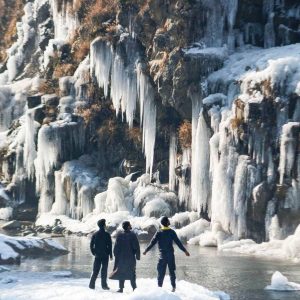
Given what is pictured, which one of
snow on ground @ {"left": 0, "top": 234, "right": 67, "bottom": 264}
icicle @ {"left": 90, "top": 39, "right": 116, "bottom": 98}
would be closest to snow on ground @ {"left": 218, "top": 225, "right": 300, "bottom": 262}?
snow on ground @ {"left": 0, "top": 234, "right": 67, "bottom": 264}

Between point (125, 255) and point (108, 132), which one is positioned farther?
point (108, 132)

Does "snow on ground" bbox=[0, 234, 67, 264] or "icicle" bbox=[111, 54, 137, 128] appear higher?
"icicle" bbox=[111, 54, 137, 128]

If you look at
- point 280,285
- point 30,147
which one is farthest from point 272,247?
point 30,147

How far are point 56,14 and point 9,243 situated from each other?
118 ft

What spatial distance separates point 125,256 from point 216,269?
8.09 m

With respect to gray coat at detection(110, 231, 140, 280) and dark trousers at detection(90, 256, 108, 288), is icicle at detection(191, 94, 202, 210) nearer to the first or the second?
dark trousers at detection(90, 256, 108, 288)

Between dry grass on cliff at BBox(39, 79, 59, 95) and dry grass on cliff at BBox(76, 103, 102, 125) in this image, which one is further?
dry grass on cliff at BBox(39, 79, 59, 95)

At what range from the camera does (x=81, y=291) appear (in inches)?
738

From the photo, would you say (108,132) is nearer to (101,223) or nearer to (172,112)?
(172,112)

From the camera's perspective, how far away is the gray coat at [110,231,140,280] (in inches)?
728

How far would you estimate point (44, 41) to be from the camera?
68.2m

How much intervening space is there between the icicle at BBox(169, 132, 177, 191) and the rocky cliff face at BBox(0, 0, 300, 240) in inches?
3.5

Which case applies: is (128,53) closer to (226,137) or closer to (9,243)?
(226,137)

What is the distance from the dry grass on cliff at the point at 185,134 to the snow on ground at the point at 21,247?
13.7 m
